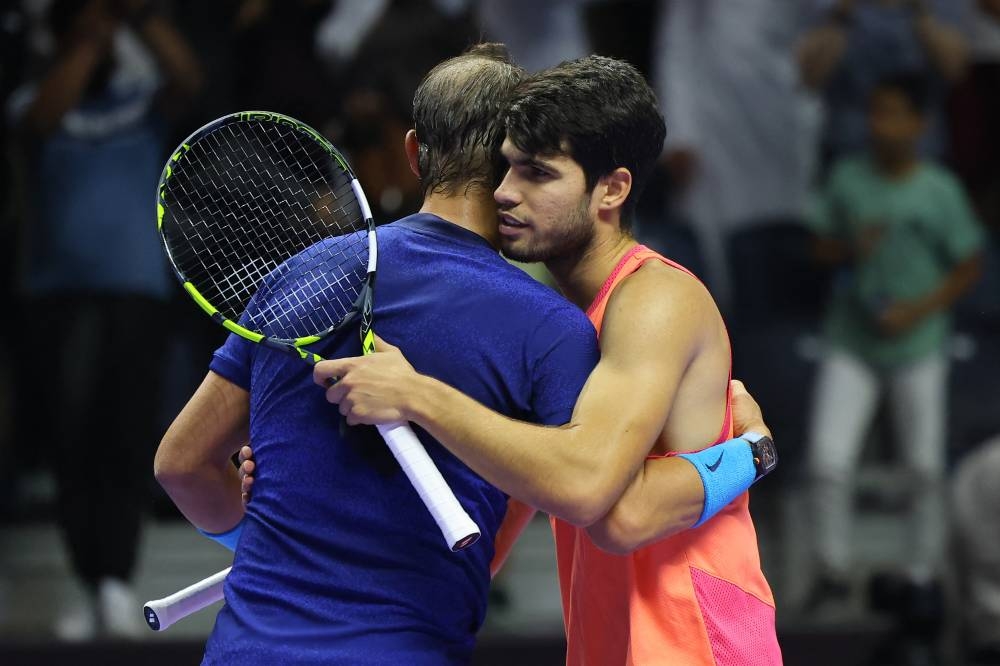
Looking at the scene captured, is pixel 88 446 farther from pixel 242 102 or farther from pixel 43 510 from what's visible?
pixel 242 102

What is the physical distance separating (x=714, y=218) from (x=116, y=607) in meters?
2.42

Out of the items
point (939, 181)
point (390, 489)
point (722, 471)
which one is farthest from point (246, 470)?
point (939, 181)

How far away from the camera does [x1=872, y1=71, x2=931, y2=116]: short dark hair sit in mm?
5305

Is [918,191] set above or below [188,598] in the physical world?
below

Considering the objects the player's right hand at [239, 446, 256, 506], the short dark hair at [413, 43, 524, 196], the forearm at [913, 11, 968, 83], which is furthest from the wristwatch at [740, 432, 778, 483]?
the forearm at [913, 11, 968, 83]

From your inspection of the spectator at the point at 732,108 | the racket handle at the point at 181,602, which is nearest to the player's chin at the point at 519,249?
the racket handle at the point at 181,602

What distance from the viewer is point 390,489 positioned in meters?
2.01

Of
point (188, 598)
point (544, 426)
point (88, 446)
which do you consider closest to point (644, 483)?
point (544, 426)

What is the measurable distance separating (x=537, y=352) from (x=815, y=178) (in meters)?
3.61

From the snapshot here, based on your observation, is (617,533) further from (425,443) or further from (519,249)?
(519,249)

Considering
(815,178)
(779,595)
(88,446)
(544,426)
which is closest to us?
Result: (544,426)

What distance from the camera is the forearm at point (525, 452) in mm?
1937

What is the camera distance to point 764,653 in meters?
2.22

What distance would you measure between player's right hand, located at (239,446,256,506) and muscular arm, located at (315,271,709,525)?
23 centimetres
